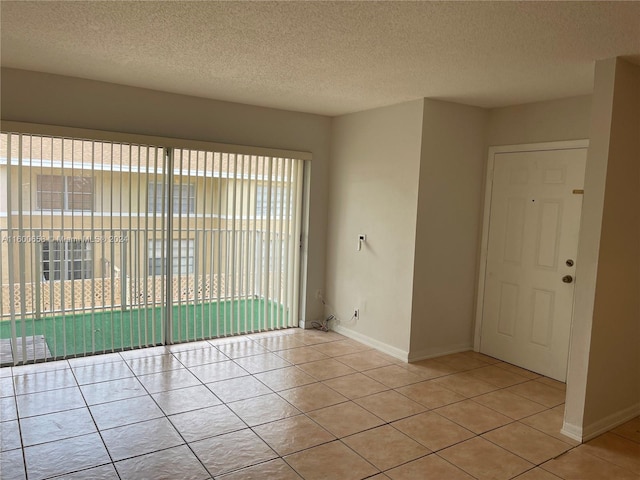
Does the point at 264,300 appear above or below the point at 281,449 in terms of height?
above

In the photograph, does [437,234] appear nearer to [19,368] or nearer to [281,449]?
[281,449]

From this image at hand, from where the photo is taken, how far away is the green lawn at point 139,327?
4.11m

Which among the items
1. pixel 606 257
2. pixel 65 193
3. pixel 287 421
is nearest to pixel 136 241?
pixel 65 193

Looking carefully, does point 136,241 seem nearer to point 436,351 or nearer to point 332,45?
point 332,45

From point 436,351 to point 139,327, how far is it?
2.72 meters

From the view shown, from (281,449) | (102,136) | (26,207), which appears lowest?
(281,449)

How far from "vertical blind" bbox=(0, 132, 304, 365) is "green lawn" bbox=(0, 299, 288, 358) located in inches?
0.6

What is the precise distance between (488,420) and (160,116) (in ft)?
11.6

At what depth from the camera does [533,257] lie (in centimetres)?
417

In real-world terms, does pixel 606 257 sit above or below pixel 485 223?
below

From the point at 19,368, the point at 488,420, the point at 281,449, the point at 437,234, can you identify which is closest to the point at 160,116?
the point at 19,368

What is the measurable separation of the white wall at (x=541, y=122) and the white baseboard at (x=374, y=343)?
6.94 feet

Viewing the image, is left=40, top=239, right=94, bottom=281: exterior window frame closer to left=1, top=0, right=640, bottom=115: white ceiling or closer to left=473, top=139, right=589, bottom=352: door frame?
left=1, top=0, right=640, bottom=115: white ceiling

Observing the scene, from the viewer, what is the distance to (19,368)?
12.4 feet
